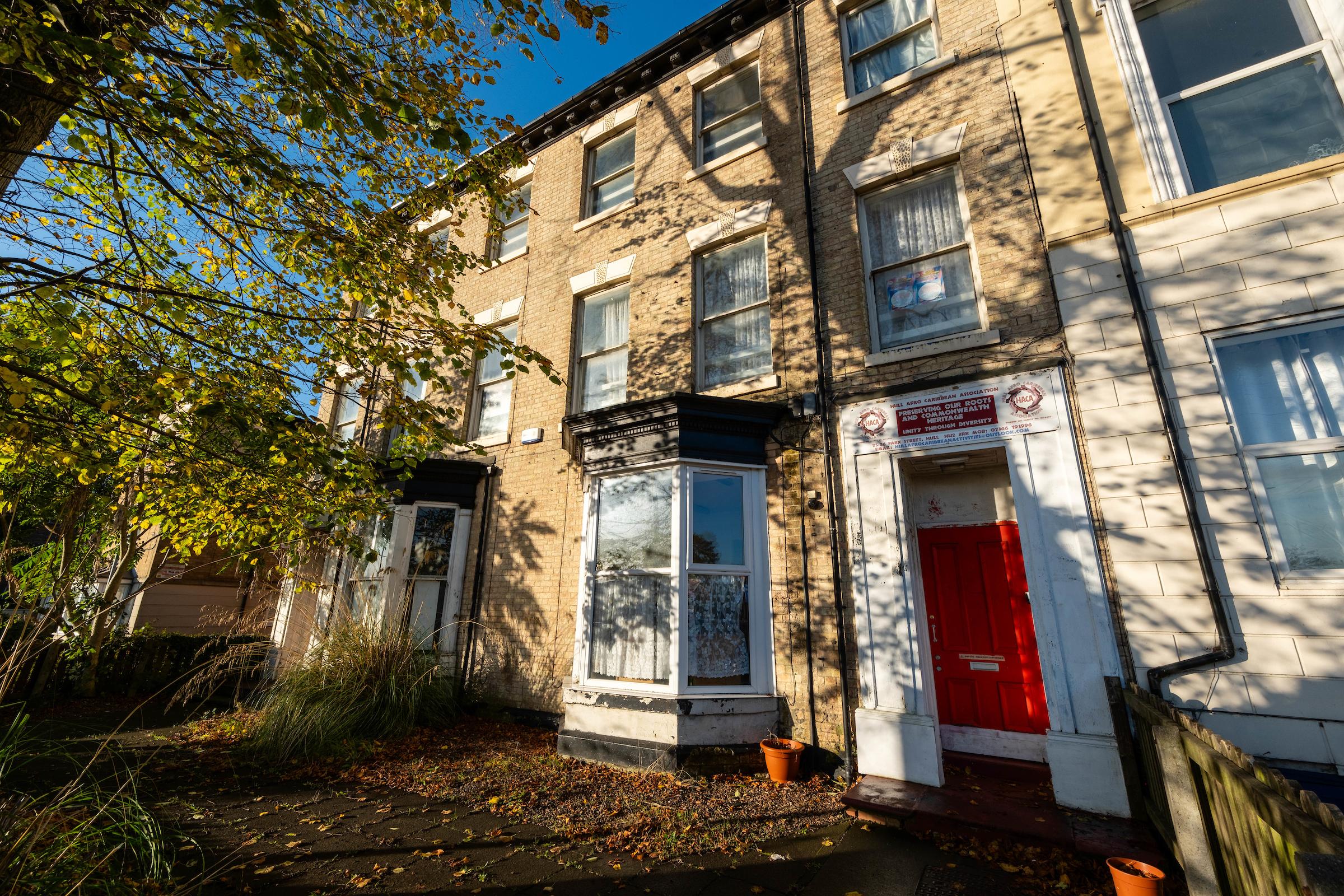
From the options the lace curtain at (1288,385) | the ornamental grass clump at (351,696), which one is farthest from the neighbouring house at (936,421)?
the ornamental grass clump at (351,696)

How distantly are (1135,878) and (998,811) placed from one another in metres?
1.33

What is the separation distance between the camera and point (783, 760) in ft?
18.0

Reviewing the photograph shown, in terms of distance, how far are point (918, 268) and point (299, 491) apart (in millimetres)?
7412

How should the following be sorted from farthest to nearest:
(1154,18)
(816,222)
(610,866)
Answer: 1. (816,222)
2. (1154,18)
3. (610,866)

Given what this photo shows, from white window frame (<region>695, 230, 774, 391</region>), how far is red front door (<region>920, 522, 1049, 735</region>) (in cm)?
295

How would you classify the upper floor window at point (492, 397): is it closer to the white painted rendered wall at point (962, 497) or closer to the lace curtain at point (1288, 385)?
the white painted rendered wall at point (962, 497)

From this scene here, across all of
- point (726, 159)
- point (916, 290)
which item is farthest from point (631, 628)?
point (726, 159)

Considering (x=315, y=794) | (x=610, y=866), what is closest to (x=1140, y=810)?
(x=610, y=866)

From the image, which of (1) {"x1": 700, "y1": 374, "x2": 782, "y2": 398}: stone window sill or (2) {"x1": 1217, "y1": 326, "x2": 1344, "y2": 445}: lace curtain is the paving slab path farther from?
(1) {"x1": 700, "y1": 374, "x2": 782, "y2": 398}: stone window sill

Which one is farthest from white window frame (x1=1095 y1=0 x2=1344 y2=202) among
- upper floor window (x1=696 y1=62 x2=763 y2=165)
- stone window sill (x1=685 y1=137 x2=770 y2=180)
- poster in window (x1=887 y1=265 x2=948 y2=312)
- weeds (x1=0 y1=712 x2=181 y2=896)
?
weeds (x1=0 y1=712 x2=181 y2=896)

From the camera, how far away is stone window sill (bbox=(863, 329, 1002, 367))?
225 inches

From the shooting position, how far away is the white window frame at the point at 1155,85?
16.2 feet

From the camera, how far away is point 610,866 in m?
3.94

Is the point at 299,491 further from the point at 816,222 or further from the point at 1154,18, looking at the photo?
the point at 1154,18
